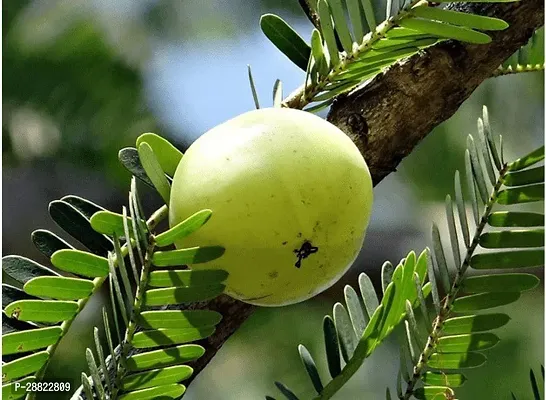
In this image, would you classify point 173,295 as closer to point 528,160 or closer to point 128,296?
point 128,296

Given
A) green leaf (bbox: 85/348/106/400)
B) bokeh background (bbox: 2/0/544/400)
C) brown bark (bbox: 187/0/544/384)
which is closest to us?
green leaf (bbox: 85/348/106/400)

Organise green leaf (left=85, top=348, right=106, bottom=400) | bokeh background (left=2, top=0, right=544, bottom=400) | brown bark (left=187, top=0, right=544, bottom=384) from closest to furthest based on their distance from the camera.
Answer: green leaf (left=85, top=348, right=106, bottom=400)
brown bark (left=187, top=0, right=544, bottom=384)
bokeh background (left=2, top=0, right=544, bottom=400)

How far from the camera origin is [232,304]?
1.17 feet

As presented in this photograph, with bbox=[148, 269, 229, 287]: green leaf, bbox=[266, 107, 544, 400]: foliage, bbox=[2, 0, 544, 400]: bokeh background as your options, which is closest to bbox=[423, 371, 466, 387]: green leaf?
bbox=[266, 107, 544, 400]: foliage

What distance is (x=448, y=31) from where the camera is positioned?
31 cm

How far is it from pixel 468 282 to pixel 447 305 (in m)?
0.01

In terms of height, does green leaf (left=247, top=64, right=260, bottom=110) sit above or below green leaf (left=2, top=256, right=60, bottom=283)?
above

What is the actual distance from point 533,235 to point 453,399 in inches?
2.8

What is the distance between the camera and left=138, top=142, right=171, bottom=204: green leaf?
11.0 inches

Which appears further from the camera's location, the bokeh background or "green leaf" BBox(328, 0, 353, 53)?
the bokeh background

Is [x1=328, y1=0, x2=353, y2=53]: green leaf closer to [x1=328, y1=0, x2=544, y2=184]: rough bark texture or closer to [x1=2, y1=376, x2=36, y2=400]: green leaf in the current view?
[x1=328, y1=0, x2=544, y2=184]: rough bark texture

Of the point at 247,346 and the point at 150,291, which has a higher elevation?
the point at 150,291

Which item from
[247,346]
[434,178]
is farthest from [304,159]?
[434,178]

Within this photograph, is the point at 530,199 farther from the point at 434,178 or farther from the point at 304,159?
the point at 434,178
